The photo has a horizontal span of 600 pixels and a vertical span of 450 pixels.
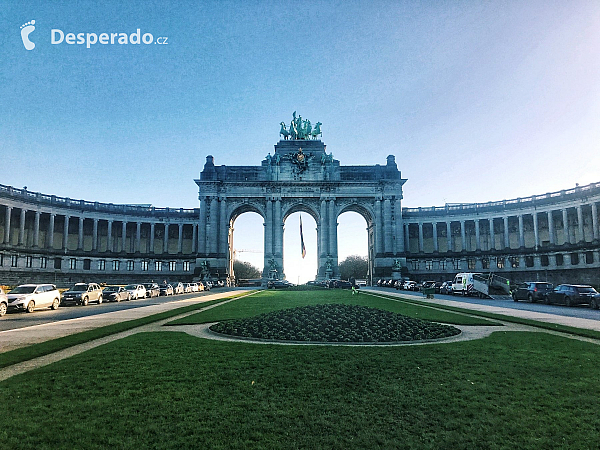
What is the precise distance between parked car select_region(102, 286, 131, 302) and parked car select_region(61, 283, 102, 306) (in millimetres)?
2048

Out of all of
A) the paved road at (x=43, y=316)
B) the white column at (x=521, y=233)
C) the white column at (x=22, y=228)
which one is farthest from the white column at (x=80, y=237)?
the white column at (x=521, y=233)

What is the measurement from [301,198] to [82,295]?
208ft

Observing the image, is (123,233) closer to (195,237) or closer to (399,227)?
(195,237)

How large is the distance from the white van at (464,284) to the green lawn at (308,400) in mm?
38234

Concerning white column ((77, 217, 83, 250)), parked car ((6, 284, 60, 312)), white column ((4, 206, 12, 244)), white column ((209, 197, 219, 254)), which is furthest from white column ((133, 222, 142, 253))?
parked car ((6, 284, 60, 312))

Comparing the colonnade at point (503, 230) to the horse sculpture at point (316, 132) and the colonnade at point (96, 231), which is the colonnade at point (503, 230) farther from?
the colonnade at point (96, 231)

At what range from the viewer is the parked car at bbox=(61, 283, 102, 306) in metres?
37.1

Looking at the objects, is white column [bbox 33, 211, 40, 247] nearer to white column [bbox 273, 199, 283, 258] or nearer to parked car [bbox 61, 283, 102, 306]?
white column [bbox 273, 199, 283, 258]

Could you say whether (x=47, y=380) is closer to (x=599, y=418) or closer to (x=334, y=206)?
(x=599, y=418)

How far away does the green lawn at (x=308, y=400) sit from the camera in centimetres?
623

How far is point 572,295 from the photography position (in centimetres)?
3366

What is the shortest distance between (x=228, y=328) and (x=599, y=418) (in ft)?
40.2

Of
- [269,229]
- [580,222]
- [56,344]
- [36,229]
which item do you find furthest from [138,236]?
[580,222]

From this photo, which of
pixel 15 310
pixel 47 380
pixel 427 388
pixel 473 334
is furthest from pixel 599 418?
pixel 15 310
